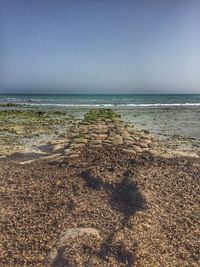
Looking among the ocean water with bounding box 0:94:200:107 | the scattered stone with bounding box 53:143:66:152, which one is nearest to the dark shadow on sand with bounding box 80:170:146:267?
the scattered stone with bounding box 53:143:66:152

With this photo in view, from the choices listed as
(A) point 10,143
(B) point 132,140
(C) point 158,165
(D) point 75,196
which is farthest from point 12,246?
(A) point 10,143

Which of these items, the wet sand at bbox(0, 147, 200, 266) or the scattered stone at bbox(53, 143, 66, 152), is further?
the scattered stone at bbox(53, 143, 66, 152)

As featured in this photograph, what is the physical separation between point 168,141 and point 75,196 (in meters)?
6.93

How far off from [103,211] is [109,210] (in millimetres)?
82

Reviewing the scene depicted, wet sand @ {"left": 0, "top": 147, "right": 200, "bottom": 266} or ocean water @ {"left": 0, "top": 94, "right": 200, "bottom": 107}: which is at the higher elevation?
wet sand @ {"left": 0, "top": 147, "right": 200, "bottom": 266}

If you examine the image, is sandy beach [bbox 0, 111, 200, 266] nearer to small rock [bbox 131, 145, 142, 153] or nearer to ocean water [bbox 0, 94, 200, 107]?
small rock [bbox 131, 145, 142, 153]

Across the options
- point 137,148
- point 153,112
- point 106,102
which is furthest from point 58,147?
point 106,102

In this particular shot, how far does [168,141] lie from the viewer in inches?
438

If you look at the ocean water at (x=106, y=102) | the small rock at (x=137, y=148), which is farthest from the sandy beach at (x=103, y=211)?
the ocean water at (x=106, y=102)

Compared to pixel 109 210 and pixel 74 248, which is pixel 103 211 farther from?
pixel 74 248

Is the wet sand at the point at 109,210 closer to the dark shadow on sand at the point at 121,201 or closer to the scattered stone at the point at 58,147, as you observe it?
the dark shadow on sand at the point at 121,201

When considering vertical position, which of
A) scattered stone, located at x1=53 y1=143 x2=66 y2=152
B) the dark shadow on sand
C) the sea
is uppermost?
the dark shadow on sand

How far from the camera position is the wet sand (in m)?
3.33

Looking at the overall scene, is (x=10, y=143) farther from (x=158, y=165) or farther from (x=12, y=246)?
(x=12, y=246)
